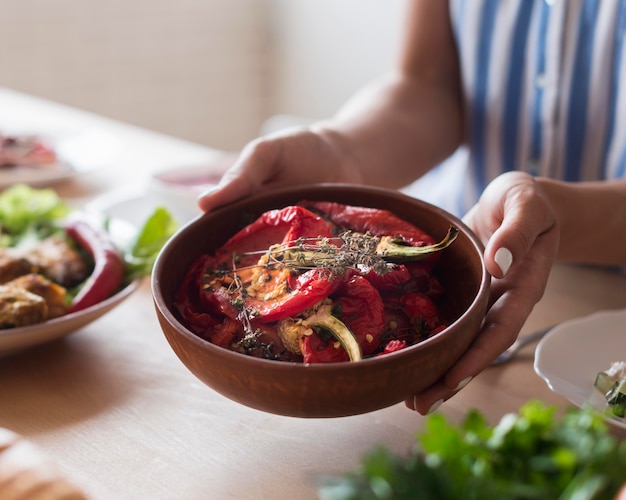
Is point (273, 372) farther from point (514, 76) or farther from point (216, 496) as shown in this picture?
point (514, 76)

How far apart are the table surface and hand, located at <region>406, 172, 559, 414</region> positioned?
144 millimetres

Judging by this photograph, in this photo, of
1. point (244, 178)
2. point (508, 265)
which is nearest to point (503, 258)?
point (508, 265)

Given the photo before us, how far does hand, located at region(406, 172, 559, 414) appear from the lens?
87 cm

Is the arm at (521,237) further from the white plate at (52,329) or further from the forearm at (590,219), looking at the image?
the white plate at (52,329)

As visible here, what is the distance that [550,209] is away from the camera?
39.4 inches

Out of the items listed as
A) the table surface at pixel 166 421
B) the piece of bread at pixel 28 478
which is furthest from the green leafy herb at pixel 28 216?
the piece of bread at pixel 28 478

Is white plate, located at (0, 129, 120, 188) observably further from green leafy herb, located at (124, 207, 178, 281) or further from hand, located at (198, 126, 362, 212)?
hand, located at (198, 126, 362, 212)

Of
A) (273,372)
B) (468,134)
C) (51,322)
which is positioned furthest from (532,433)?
(468,134)

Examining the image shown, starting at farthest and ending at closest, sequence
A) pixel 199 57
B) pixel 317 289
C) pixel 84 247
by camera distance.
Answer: pixel 199 57, pixel 84 247, pixel 317 289

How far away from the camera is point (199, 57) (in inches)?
171

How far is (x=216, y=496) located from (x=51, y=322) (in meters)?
0.38

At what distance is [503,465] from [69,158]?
1721 mm

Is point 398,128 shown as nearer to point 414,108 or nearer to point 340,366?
point 414,108

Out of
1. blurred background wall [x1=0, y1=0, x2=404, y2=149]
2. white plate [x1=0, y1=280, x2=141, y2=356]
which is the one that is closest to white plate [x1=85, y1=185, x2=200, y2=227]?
white plate [x1=0, y1=280, x2=141, y2=356]
